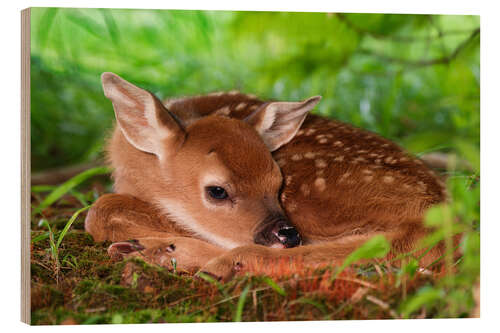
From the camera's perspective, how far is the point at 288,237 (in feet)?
11.6

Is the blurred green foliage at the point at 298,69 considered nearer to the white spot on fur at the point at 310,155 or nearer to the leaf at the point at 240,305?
the white spot on fur at the point at 310,155

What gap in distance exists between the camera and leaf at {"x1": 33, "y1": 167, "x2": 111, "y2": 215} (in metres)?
3.99

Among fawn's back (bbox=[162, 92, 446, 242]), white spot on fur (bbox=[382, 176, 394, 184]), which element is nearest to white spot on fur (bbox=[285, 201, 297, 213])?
fawn's back (bbox=[162, 92, 446, 242])

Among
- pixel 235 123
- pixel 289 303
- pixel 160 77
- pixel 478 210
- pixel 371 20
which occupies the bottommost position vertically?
pixel 289 303

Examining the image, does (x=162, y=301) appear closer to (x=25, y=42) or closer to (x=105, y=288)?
(x=105, y=288)

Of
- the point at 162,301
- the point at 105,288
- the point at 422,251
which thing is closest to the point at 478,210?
the point at 422,251

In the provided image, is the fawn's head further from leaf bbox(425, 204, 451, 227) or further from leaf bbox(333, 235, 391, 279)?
leaf bbox(425, 204, 451, 227)

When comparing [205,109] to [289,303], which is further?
[205,109]

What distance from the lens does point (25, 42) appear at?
3617mm

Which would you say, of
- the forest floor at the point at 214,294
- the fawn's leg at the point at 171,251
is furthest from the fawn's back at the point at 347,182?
the fawn's leg at the point at 171,251

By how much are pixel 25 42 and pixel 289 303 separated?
5.75ft

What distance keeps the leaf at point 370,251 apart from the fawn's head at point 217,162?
0.87 ft

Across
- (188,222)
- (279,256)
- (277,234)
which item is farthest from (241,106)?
(279,256)

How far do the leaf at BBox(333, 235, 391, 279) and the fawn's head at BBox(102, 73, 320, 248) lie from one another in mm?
264
